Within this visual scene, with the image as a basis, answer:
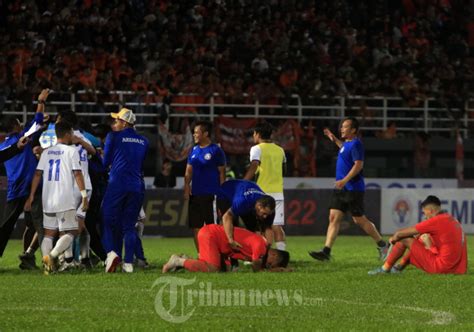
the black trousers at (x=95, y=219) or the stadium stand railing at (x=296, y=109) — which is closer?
the black trousers at (x=95, y=219)

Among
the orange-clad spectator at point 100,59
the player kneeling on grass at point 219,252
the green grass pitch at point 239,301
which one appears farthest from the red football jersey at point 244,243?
the orange-clad spectator at point 100,59

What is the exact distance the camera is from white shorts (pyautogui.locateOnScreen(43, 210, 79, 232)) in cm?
1514

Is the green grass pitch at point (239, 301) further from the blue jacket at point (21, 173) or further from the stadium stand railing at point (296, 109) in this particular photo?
the stadium stand railing at point (296, 109)

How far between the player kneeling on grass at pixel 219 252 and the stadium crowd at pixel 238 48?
14.4 meters

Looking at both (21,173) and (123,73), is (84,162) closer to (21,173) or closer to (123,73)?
(21,173)

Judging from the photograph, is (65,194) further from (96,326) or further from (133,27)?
(133,27)

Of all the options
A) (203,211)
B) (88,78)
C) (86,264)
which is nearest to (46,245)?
(86,264)

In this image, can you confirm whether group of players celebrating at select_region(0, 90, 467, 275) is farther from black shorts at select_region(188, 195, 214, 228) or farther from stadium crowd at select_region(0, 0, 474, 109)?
stadium crowd at select_region(0, 0, 474, 109)

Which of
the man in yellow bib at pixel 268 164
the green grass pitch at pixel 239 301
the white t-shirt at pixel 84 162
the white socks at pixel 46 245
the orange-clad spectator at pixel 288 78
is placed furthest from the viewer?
the orange-clad spectator at pixel 288 78

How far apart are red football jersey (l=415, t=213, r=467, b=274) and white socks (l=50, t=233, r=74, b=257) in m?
4.19

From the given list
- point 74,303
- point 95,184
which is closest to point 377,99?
point 95,184

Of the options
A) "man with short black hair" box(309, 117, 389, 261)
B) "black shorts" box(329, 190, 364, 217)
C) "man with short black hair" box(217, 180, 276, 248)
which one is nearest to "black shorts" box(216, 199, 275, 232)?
"man with short black hair" box(217, 180, 276, 248)

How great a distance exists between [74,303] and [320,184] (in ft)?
61.1

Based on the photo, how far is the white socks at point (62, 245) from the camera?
584 inches
